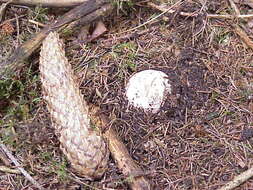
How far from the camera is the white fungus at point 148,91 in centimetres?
241

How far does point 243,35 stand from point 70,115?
1.28 meters

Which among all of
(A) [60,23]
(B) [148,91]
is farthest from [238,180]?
(A) [60,23]

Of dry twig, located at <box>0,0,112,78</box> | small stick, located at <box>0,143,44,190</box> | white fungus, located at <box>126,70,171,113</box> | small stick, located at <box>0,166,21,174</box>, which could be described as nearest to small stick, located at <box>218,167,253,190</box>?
white fungus, located at <box>126,70,171,113</box>

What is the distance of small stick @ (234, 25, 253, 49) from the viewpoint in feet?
8.68

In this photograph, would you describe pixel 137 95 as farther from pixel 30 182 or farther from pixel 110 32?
pixel 30 182

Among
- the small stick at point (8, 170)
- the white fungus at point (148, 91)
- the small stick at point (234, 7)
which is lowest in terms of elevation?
the small stick at point (8, 170)

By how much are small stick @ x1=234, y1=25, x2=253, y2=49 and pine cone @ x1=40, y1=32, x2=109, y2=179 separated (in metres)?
1.14

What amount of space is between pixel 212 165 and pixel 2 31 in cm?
162

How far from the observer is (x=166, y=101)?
243 cm

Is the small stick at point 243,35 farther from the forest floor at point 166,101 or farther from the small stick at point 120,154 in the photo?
the small stick at point 120,154

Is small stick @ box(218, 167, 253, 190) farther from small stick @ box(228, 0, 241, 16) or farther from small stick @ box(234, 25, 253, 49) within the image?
small stick @ box(228, 0, 241, 16)

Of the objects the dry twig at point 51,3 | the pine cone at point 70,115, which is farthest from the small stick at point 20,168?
the dry twig at point 51,3

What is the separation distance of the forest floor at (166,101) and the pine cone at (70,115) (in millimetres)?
96

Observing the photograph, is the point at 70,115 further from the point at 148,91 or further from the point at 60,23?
the point at 60,23
